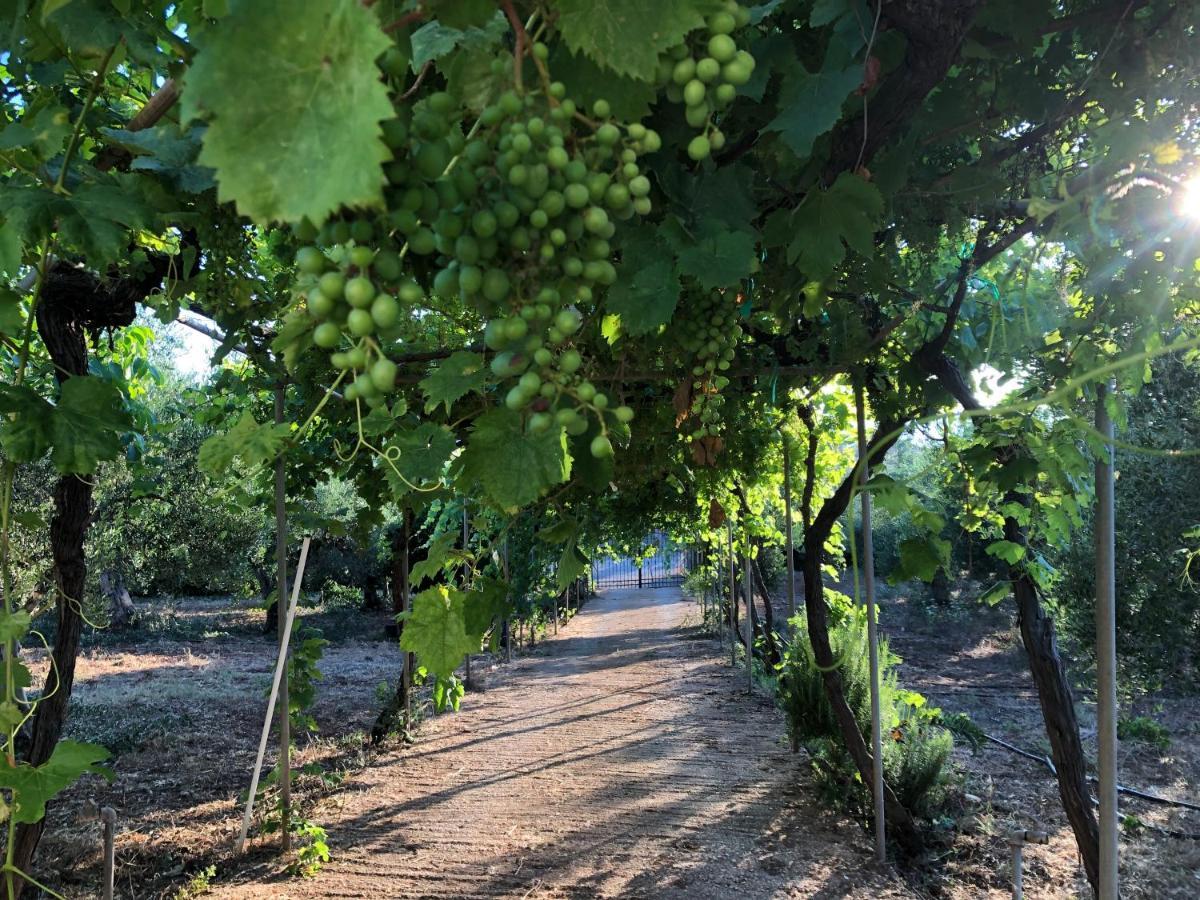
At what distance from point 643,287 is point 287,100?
1.93 ft

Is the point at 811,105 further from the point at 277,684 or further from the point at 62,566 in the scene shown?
the point at 277,684

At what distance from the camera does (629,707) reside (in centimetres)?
737

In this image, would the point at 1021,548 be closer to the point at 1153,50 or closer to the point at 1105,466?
the point at 1105,466

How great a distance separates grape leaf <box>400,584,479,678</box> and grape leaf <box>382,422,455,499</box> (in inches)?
8.7

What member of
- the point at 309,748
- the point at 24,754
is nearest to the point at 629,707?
the point at 309,748

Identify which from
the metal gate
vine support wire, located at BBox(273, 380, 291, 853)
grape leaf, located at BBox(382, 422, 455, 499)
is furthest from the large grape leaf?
the metal gate

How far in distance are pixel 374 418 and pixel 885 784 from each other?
3.64m

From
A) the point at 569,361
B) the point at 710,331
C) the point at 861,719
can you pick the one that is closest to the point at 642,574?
the point at 861,719

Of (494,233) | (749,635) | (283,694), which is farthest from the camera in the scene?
(749,635)

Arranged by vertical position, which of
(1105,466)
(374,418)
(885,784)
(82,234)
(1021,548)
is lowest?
(885,784)

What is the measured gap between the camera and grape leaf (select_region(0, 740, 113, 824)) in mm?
1107

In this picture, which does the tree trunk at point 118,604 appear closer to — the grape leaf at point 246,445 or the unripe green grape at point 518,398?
the grape leaf at point 246,445

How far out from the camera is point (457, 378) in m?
1.38

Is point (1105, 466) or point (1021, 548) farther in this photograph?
point (1021, 548)
